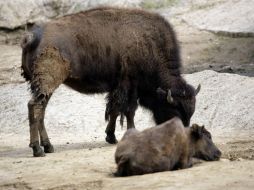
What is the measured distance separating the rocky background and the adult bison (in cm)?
59

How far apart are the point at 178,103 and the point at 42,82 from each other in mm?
2325

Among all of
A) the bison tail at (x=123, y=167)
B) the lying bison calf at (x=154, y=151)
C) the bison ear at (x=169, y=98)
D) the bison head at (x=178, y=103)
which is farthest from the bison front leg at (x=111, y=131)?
the bison tail at (x=123, y=167)

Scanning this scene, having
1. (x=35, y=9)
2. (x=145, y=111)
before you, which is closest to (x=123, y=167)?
(x=145, y=111)

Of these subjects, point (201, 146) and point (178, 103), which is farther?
point (178, 103)

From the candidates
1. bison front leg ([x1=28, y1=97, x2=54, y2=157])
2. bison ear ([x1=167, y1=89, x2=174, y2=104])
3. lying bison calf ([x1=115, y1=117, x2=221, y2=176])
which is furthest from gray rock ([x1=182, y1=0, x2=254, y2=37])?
lying bison calf ([x1=115, y1=117, x2=221, y2=176])

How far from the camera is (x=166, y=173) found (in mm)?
8539

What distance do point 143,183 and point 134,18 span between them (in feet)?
15.9

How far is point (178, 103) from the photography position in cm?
1197

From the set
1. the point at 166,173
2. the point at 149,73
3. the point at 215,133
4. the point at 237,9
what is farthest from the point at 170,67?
the point at 237,9

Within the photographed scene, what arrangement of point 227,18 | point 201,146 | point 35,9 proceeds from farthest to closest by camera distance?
1. point 35,9
2. point 227,18
3. point 201,146

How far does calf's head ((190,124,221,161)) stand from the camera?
31.6 ft

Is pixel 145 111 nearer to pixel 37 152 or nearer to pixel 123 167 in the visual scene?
pixel 37 152

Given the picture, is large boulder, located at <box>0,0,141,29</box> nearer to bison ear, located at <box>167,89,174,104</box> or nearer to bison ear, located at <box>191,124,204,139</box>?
bison ear, located at <box>167,89,174,104</box>

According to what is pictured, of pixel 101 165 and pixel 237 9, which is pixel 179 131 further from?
pixel 237 9
